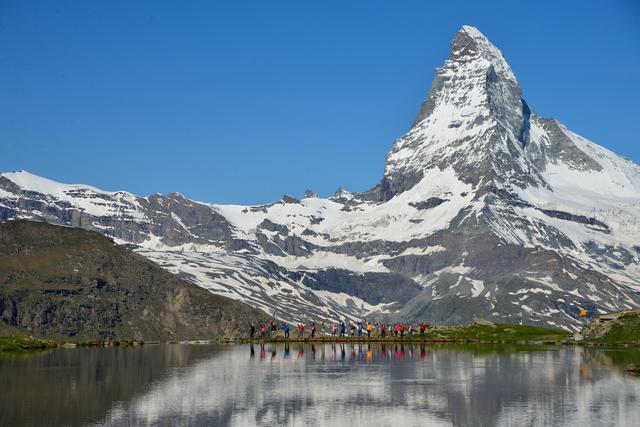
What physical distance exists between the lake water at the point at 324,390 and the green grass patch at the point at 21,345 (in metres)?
17.7

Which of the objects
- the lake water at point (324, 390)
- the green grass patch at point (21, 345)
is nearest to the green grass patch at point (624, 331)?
the lake water at point (324, 390)

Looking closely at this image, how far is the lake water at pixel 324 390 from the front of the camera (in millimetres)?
87688

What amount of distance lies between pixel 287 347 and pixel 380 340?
22418 millimetres

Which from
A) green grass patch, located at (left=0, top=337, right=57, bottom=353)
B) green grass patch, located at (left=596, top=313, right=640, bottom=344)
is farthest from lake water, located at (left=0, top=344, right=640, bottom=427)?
green grass patch, located at (left=596, top=313, right=640, bottom=344)

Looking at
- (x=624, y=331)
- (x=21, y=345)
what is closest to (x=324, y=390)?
(x=21, y=345)

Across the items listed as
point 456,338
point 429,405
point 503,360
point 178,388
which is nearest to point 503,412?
point 429,405

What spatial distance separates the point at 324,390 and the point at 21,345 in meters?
84.8

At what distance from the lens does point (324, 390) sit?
347ft

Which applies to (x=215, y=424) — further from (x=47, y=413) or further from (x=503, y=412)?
(x=503, y=412)

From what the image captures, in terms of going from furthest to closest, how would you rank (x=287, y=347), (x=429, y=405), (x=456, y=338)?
(x=456, y=338) → (x=287, y=347) → (x=429, y=405)

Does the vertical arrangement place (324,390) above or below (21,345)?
below

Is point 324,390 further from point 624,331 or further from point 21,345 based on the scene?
point 624,331

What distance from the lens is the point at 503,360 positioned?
470 ft

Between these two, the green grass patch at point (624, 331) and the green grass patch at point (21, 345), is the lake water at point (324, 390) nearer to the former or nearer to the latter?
the green grass patch at point (21, 345)
